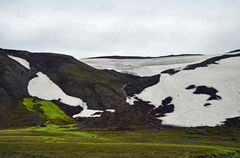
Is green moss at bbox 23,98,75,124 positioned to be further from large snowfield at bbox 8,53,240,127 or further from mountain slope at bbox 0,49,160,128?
large snowfield at bbox 8,53,240,127

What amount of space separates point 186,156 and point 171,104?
10219cm

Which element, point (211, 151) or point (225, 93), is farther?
point (225, 93)

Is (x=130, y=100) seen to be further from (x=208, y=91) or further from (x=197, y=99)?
(x=208, y=91)

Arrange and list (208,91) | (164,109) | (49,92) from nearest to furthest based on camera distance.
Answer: (164,109), (208,91), (49,92)

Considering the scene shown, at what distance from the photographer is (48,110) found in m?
161

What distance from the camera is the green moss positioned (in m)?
150

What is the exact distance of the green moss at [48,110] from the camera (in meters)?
150

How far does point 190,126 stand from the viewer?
480 ft

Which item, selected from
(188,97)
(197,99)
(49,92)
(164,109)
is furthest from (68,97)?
(197,99)

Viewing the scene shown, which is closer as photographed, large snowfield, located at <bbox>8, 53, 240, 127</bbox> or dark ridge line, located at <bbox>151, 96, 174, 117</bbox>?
large snowfield, located at <bbox>8, 53, 240, 127</bbox>

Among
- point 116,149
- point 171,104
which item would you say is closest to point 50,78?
point 171,104

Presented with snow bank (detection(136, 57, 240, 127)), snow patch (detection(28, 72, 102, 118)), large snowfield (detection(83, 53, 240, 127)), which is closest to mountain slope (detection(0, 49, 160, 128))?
snow patch (detection(28, 72, 102, 118))

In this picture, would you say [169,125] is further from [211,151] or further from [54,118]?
[211,151]

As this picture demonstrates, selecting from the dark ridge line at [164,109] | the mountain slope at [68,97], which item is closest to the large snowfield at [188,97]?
the mountain slope at [68,97]
